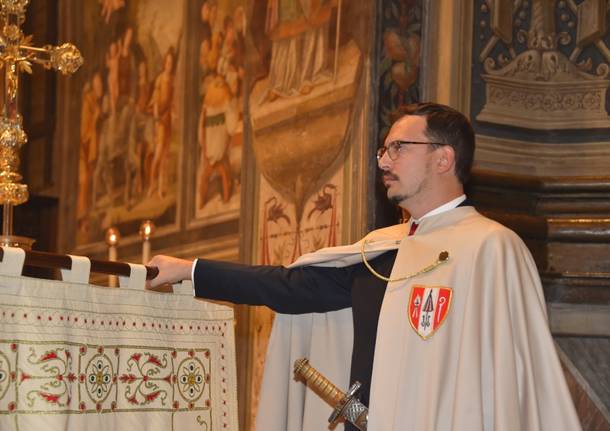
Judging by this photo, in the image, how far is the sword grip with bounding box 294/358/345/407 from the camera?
4.41 meters

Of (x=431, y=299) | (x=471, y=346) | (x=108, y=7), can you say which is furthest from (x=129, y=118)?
(x=471, y=346)

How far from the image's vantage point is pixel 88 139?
1161 centimetres

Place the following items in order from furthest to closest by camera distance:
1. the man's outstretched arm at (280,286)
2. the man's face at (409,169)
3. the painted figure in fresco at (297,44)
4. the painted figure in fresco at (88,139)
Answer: the painted figure in fresco at (88,139) < the painted figure in fresco at (297,44) < the man's outstretched arm at (280,286) < the man's face at (409,169)

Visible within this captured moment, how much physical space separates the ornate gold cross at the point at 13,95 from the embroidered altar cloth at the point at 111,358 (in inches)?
20.4

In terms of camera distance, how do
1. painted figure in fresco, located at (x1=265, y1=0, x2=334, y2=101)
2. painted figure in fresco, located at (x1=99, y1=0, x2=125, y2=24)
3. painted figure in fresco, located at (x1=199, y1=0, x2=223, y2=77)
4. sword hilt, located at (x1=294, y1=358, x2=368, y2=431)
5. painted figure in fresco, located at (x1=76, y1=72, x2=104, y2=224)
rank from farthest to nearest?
painted figure in fresco, located at (x1=76, y1=72, x2=104, y2=224)
painted figure in fresco, located at (x1=99, y1=0, x2=125, y2=24)
painted figure in fresco, located at (x1=199, y1=0, x2=223, y2=77)
painted figure in fresco, located at (x1=265, y1=0, x2=334, y2=101)
sword hilt, located at (x1=294, y1=358, x2=368, y2=431)

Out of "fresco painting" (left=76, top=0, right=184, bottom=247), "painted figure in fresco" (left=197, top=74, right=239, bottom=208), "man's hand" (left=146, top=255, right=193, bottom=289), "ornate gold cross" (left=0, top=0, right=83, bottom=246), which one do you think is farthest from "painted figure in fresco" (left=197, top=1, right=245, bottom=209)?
"man's hand" (left=146, top=255, right=193, bottom=289)

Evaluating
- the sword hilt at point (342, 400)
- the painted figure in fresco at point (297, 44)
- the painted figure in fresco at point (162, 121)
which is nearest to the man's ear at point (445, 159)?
the sword hilt at point (342, 400)

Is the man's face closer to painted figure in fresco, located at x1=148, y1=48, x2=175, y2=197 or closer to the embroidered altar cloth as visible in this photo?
the embroidered altar cloth

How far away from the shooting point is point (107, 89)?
1141 centimetres

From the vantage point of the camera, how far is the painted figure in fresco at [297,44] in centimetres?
739

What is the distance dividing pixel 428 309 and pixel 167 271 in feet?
3.31

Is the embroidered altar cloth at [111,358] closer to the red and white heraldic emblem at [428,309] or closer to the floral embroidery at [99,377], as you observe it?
the floral embroidery at [99,377]

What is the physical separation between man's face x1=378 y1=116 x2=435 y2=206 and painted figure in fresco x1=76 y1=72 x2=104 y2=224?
24.0ft

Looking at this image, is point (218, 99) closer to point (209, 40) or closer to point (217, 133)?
point (217, 133)
